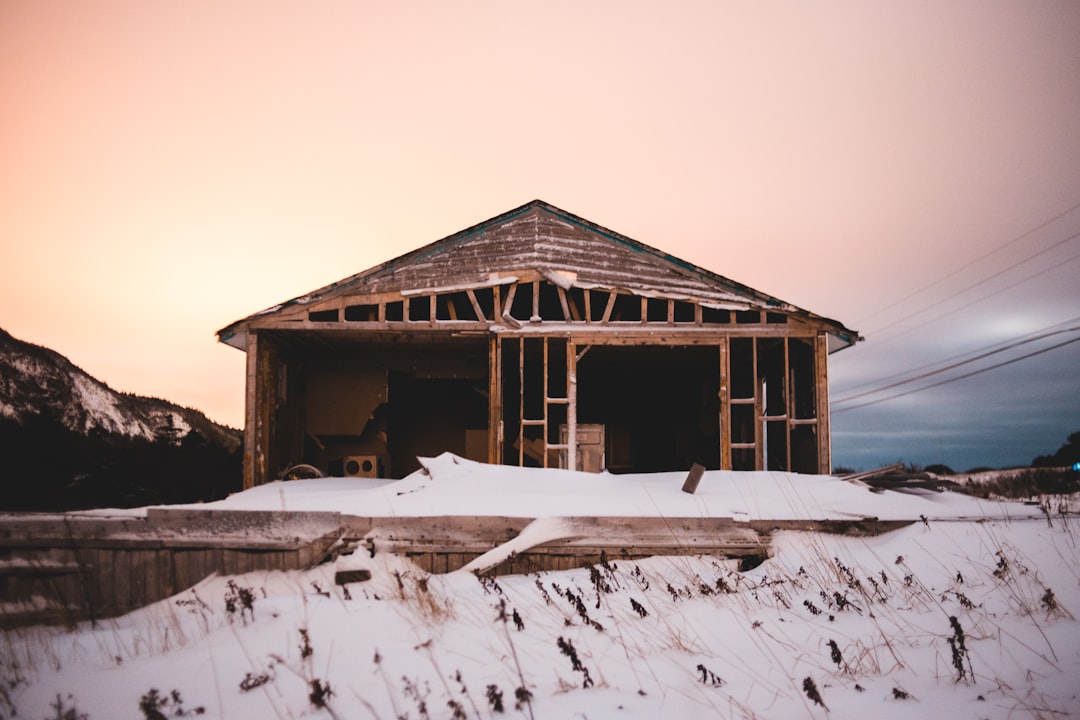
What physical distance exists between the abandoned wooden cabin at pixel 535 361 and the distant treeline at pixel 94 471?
295 cm

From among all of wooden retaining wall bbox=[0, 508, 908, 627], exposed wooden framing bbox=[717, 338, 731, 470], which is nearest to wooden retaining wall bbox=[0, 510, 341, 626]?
wooden retaining wall bbox=[0, 508, 908, 627]

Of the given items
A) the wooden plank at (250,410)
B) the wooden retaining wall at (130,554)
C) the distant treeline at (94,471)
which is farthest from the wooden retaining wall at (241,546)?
the distant treeline at (94,471)

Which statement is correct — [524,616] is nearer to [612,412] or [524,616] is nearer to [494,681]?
[494,681]

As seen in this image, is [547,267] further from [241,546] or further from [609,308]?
[241,546]

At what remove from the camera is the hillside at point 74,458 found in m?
12.9

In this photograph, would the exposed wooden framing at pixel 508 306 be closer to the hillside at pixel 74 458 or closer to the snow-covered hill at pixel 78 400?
the hillside at pixel 74 458

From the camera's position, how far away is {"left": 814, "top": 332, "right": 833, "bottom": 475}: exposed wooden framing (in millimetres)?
12766

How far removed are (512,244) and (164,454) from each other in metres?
11.0

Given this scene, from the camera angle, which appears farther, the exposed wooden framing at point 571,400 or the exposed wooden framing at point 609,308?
the exposed wooden framing at point 609,308

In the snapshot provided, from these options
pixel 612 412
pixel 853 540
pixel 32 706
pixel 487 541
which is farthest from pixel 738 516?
pixel 612 412

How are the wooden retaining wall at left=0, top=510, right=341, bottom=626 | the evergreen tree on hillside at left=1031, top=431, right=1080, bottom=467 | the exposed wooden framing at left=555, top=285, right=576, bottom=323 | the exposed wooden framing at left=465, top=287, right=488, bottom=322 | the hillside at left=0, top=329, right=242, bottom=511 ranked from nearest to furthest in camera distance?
the wooden retaining wall at left=0, top=510, right=341, bottom=626 < the hillside at left=0, top=329, right=242, bottom=511 < the exposed wooden framing at left=465, top=287, right=488, bottom=322 < the exposed wooden framing at left=555, top=285, right=576, bottom=323 < the evergreen tree on hillside at left=1031, top=431, right=1080, bottom=467

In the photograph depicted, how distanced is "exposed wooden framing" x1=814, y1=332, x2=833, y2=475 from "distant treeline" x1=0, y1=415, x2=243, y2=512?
1218 cm

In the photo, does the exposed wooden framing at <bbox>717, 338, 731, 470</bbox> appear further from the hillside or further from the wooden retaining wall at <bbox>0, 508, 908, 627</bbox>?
the hillside

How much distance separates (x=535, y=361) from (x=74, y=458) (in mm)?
10420
